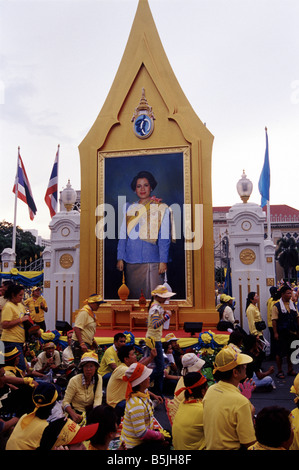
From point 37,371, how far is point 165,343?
86.5 inches

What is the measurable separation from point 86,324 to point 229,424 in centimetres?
374

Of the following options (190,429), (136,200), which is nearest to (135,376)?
(190,429)

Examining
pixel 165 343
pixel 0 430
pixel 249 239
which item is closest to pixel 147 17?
pixel 249 239

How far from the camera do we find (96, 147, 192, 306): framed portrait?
9.90 metres

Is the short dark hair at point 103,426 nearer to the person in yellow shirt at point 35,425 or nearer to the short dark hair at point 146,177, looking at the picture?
the person in yellow shirt at point 35,425

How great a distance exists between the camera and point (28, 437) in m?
2.62

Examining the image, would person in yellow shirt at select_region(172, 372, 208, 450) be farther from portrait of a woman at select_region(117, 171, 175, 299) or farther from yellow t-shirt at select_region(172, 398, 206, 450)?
portrait of a woman at select_region(117, 171, 175, 299)

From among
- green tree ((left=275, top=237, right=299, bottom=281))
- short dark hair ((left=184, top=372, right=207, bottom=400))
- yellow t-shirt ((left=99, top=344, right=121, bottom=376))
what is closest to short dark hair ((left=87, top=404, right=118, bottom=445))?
short dark hair ((left=184, top=372, right=207, bottom=400))

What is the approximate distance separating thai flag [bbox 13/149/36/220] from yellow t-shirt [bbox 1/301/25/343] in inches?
324

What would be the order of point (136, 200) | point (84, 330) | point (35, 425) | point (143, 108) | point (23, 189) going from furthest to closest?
point (23, 189) → point (143, 108) → point (136, 200) → point (84, 330) → point (35, 425)

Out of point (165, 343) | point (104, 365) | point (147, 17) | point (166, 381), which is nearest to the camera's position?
point (104, 365)

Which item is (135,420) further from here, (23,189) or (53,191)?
(23,189)

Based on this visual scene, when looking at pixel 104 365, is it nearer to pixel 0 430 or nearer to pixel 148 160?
pixel 0 430

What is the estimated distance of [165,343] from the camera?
7074 mm
